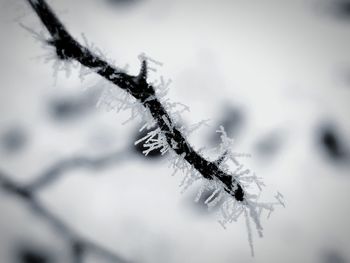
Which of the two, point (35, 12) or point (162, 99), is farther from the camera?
point (162, 99)

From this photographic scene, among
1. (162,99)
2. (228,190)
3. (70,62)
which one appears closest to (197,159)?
(228,190)

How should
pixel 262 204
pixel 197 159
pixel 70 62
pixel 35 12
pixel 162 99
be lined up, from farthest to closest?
pixel 262 204, pixel 197 159, pixel 162 99, pixel 70 62, pixel 35 12

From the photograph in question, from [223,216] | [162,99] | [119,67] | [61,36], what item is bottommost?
[223,216]

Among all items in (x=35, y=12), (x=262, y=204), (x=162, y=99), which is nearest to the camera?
(x=35, y=12)

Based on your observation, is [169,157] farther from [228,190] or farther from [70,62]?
[70,62]

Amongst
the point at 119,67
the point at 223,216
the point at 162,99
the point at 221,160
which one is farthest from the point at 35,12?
the point at 223,216

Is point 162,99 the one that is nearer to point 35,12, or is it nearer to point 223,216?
point 35,12

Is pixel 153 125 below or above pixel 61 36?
below
